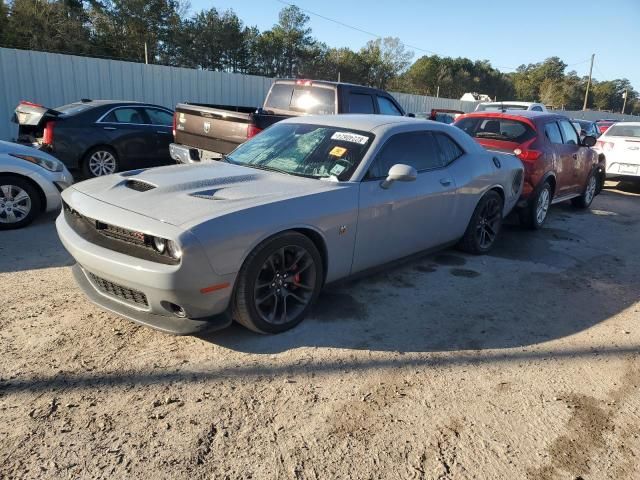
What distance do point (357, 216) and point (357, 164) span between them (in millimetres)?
486

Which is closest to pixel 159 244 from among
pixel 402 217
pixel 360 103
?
pixel 402 217

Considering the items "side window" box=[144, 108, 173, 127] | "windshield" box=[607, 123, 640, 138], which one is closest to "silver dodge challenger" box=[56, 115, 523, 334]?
"side window" box=[144, 108, 173, 127]

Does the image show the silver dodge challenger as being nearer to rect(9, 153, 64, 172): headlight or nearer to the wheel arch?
the wheel arch

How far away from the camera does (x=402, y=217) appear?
4.50 meters

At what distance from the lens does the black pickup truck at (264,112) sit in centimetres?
761

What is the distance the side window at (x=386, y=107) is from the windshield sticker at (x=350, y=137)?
16.2ft

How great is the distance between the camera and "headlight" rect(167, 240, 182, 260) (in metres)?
2.99

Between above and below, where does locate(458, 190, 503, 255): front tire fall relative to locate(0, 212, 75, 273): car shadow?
above

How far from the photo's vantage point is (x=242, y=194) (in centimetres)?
360

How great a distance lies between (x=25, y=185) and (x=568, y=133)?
8078mm

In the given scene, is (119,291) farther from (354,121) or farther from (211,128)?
(211,128)

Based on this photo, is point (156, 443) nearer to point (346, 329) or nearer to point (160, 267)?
point (160, 267)

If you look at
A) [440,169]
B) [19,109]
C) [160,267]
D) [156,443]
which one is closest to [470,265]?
[440,169]

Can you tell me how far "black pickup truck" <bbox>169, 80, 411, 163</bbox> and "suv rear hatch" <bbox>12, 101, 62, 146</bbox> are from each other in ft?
6.76
